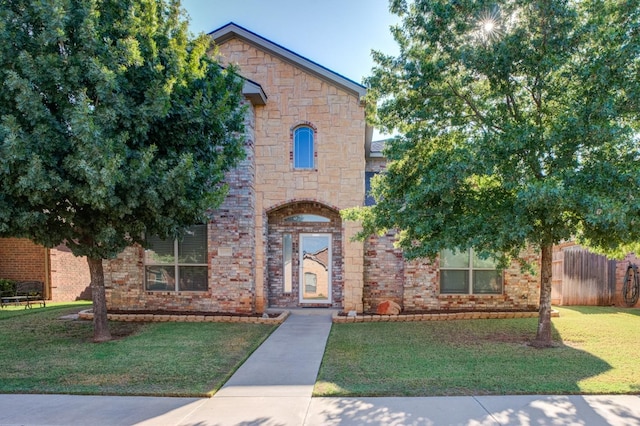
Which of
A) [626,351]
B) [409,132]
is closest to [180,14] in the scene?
[409,132]

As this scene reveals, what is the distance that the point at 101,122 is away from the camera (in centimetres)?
617

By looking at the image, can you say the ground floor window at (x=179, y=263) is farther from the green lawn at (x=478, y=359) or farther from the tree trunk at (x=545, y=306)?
the tree trunk at (x=545, y=306)

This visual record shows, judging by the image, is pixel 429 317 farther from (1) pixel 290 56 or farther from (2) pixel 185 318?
(1) pixel 290 56

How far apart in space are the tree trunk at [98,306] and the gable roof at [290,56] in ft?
22.0

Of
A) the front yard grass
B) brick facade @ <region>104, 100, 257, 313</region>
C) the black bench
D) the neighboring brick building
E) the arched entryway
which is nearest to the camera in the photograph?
the front yard grass

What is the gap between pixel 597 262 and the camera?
41.1ft

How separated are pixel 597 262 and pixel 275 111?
1125 centimetres

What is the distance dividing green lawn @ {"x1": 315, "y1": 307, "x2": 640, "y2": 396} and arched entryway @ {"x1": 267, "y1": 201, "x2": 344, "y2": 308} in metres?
2.43

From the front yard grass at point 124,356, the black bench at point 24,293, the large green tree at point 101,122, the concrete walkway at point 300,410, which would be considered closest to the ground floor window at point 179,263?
the front yard grass at point 124,356

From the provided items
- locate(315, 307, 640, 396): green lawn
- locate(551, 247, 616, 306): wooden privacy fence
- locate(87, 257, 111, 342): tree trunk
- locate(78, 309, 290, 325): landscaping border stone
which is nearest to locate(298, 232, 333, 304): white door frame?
locate(78, 309, 290, 325): landscaping border stone

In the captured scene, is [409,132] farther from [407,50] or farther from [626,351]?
[626,351]

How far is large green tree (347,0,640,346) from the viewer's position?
5.77m

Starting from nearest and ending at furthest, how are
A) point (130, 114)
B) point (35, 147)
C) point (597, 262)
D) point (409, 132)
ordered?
1. point (35, 147)
2. point (130, 114)
3. point (409, 132)
4. point (597, 262)

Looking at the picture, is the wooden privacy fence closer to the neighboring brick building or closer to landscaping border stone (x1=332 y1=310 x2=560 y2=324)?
the neighboring brick building
